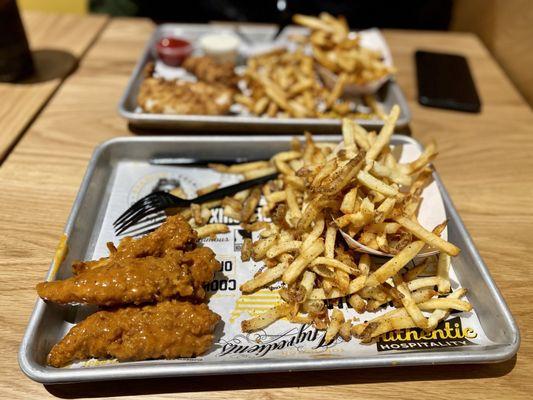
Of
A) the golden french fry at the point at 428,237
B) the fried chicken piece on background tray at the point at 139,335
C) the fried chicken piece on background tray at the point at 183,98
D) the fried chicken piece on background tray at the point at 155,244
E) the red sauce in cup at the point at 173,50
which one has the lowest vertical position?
the fried chicken piece on background tray at the point at 139,335

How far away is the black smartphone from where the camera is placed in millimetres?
2984

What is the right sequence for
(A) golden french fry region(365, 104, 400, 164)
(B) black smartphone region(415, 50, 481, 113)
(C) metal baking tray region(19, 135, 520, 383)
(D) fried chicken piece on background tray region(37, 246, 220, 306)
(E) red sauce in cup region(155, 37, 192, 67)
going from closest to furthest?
1. (C) metal baking tray region(19, 135, 520, 383)
2. (D) fried chicken piece on background tray region(37, 246, 220, 306)
3. (A) golden french fry region(365, 104, 400, 164)
4. (B) black smartphone region(415, 50, 481, 113)
5. (E) red sauce in cup region(155, 37, 192, 67)

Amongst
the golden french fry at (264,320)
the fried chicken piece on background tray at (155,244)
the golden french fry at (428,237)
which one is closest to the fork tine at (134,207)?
the fried chicken piece on background tray at (155,244)

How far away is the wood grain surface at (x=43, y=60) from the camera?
2615mm

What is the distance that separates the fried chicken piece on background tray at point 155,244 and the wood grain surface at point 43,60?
1146mm

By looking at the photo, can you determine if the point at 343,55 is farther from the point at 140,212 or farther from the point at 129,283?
the point at 129,283

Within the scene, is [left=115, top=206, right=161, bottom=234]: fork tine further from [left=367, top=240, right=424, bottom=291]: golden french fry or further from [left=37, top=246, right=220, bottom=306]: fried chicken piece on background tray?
[left=367, top=240, right=424, bottom=291]: golden french fry

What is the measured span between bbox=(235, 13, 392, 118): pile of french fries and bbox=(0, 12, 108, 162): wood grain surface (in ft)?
4.36

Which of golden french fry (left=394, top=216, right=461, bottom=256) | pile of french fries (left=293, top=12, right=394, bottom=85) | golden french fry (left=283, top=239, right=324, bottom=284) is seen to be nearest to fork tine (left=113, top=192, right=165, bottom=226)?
golden french fry (left=283, top=239, right=324, bottom=284)

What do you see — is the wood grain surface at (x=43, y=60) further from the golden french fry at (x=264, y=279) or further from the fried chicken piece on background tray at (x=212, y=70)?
the golden french fry at (x=264, y=279)

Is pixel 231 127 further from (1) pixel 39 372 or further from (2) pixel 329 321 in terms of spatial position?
(1) pixel 39 372

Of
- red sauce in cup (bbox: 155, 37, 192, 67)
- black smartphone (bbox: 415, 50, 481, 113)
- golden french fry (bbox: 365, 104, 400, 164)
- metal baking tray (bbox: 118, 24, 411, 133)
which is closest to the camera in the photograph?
golden french fry (bbox: 365, 104, 400, 164)

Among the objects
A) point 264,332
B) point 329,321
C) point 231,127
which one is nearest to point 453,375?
point 329,321

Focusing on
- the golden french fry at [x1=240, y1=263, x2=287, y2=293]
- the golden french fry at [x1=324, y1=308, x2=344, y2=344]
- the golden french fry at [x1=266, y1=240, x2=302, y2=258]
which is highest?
the golden french fry at [x1=266, y1=240, x2=302, y2=258]
